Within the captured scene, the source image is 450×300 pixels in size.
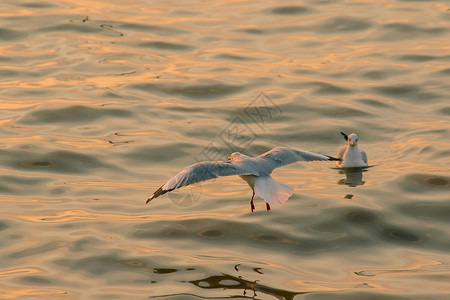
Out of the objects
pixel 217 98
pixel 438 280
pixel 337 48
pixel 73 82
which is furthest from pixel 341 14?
pixel 438 280

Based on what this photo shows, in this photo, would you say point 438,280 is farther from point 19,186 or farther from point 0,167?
point 0,167

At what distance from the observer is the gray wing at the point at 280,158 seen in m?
9.78

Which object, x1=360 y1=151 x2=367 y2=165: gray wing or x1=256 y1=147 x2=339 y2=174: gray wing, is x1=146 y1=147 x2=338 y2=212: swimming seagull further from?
x1=360 y1=151 x2=367 y2=165: gray wing

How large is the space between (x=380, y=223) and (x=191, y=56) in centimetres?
865

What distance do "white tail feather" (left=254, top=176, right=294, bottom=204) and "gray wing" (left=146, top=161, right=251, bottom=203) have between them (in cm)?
21

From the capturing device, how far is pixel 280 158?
10.1 metres

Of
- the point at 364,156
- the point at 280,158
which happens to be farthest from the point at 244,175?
the point at 364,156

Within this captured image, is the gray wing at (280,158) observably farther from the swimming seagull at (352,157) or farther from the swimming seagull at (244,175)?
the swimming seagull at (352,157)

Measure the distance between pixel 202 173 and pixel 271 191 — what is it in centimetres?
84

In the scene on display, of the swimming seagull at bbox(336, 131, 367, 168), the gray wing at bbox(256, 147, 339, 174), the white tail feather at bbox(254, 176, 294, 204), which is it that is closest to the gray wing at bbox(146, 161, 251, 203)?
the white tail feather at bbox(254, 176, 294, 204)

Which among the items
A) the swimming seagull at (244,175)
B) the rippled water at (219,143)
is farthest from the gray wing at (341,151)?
the swimming seagull at (244,175)

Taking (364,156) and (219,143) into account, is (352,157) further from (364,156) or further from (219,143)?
(219,143)

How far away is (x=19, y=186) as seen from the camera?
11.3 meters

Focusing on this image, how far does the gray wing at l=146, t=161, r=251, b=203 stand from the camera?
909 cm
